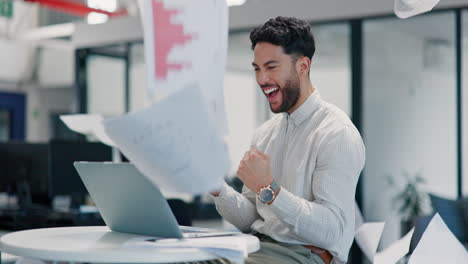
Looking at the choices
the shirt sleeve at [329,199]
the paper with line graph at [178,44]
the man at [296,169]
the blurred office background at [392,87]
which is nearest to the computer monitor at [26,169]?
the blurred office background at [392,87]

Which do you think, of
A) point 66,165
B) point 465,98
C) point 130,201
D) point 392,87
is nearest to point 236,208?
point 130,201

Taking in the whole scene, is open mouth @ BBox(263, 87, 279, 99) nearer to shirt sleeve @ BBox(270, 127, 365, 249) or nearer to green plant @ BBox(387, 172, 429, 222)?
shirt sleeve @ BBox(270, 127, 365, 249)

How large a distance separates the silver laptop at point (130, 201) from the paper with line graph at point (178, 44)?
0.26 m

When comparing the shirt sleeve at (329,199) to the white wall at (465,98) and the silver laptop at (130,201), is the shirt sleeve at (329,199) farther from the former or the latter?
the white wall at (465,98)

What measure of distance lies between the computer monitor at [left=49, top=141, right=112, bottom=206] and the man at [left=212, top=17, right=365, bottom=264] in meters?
2.22

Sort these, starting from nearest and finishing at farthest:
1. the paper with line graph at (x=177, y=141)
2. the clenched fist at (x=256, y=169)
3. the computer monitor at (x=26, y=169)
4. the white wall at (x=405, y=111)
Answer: the paper with line graph at (x=177, y=141)
the clenched fist at (x=256, y=169)
the computer monitor at (x=26, y=169)
the white wall at (x=405, y=111)

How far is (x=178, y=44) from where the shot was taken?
1.52 metres

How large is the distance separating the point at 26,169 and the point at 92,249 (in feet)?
10.7

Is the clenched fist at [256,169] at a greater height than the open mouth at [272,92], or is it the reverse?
the open mouth at [272,92]

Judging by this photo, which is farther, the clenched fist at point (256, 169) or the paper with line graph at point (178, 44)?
the clenched fist at point (256, 169)

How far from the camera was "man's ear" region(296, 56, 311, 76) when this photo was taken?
2.16 m

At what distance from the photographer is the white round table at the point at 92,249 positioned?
140 cm

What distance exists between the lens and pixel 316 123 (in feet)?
7.11

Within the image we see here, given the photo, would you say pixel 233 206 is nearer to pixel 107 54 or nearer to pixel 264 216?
pixel 264 216
